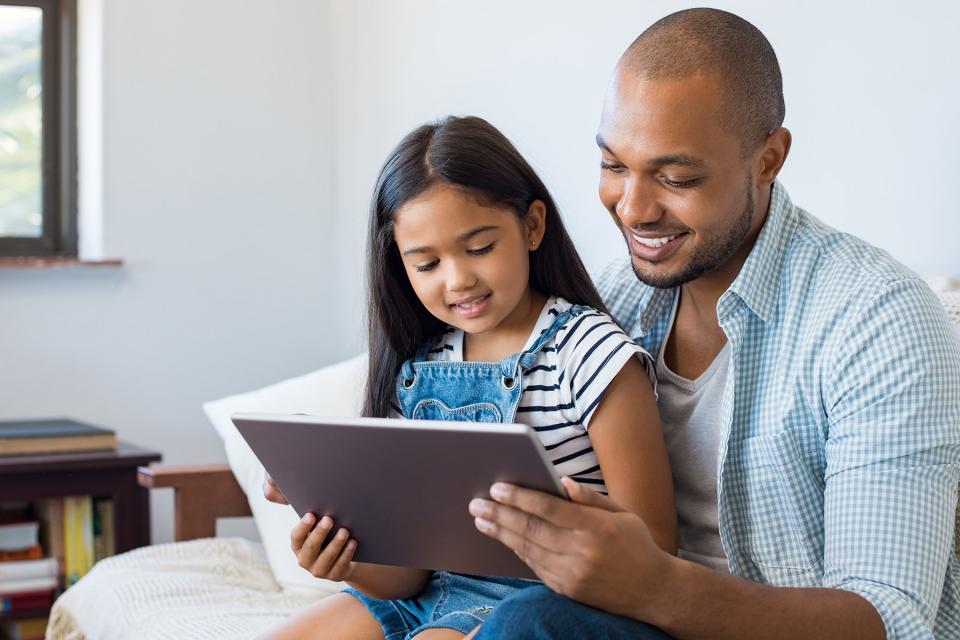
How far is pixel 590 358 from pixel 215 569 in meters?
1.01

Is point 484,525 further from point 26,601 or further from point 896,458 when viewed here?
point 26,601

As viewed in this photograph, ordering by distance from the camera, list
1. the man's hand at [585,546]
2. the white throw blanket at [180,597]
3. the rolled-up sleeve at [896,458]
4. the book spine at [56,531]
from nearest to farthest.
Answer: the man's hand at [585,546], the rolled-up sleeve at [896,458], the white throw blanket at [180,597], the book spine at [56,531]

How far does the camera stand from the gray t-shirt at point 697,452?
127 centimetres

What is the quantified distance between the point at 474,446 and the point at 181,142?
87.8 inches

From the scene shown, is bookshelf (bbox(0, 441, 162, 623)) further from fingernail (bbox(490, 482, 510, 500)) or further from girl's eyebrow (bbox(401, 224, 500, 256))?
fingernail (bbox(490, 482, 510, 500))

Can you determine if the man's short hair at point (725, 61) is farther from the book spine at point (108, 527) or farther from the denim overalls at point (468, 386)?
the book spine at point (108, 527)

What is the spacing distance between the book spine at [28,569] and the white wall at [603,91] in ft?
3.21

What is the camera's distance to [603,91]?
6.61 feet

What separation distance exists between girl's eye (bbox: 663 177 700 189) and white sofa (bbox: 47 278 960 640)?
0.68 meters

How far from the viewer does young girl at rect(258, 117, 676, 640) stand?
1197 millimetres

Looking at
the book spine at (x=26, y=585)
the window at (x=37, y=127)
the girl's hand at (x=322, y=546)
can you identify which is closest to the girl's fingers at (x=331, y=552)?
the girl's hand at (x=322, y=546)

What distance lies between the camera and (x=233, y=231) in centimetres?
300

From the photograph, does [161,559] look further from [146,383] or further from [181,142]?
[181,142]

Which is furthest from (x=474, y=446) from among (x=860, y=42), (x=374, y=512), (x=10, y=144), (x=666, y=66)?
(x=10, y=144)
